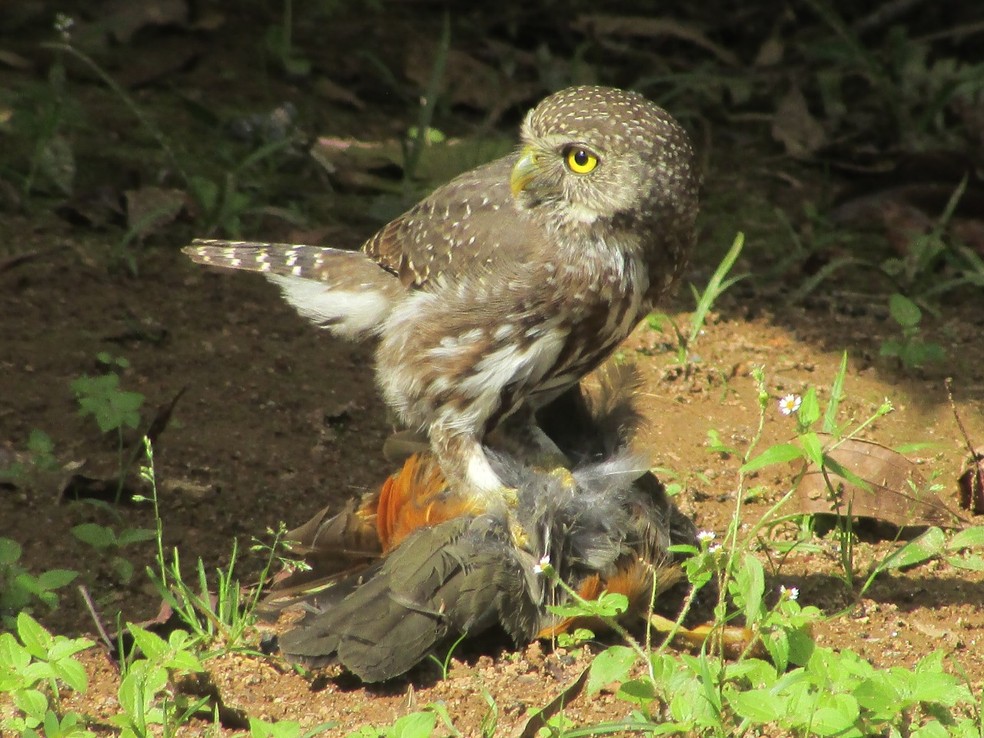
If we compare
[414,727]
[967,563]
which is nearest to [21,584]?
[414,727]

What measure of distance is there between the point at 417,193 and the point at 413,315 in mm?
1962

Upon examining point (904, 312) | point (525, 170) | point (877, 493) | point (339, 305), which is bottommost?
point (877, 493)

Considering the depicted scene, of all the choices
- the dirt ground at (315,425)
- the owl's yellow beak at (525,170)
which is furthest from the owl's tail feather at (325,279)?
the owl's yellow beak at (525,170)

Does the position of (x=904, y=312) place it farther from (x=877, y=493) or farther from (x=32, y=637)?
(x=32, y=637)

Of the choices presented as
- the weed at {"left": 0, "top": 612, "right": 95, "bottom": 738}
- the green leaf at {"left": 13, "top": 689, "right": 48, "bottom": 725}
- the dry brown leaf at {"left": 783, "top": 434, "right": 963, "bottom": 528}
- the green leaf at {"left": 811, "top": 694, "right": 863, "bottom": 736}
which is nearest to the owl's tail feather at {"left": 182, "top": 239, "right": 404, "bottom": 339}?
the dry brown leaf at {"left": 783, "top": 434, "right": 963, "bottom": 528}

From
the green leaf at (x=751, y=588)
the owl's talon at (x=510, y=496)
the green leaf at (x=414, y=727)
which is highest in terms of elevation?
the green leaf at (x=751, y=588)

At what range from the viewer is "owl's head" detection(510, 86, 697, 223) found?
4.16 meters

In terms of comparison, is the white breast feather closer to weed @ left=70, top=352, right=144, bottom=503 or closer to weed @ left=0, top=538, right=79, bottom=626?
weed @ left=70, top=352, right=144, bottom=503

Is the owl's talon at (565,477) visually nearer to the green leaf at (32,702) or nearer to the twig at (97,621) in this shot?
the twig at (97,621)

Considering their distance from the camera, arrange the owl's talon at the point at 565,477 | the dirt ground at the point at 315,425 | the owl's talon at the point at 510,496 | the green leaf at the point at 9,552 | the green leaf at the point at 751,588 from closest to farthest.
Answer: the green leaf at the point at 751,588
the dirt ground at the point at 315,425
the green leaf at the point at 9,552
the owl's talon at the point at 510,496
the owl's talon at the point at 565,477

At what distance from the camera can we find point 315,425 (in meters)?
4.98

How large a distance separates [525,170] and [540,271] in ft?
1.24

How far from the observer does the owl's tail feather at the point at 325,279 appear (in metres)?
4.70

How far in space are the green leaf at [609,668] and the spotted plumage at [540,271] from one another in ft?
3.16
